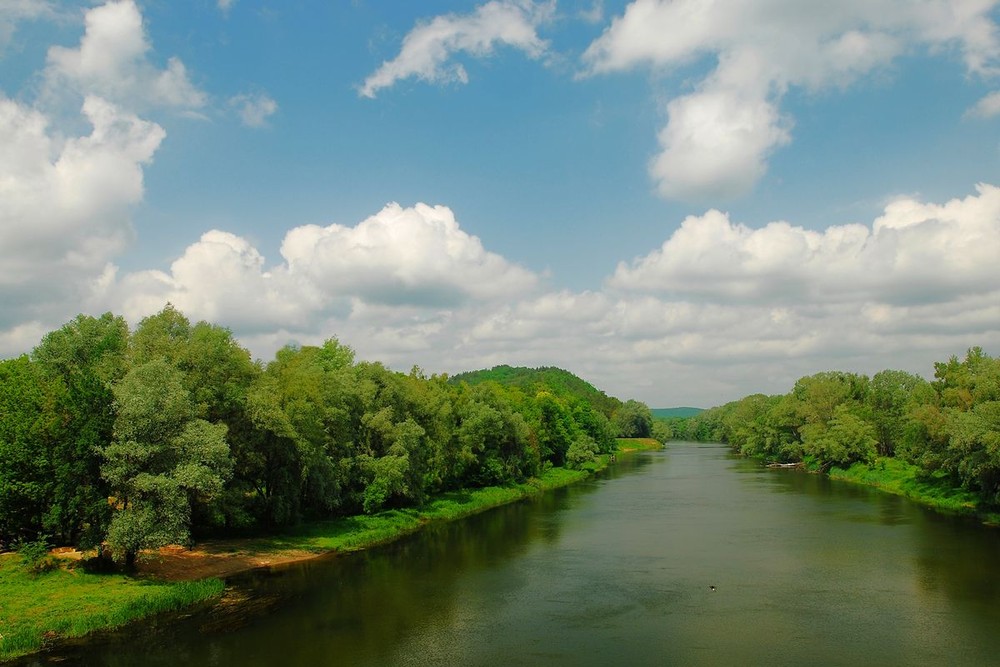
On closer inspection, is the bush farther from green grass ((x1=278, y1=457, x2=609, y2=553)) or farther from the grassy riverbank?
the grassy riverbank

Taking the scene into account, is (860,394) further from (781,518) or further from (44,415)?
(44,415)

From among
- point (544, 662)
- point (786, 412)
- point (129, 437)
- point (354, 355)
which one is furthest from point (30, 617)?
point (786, 412)

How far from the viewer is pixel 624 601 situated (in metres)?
29.2

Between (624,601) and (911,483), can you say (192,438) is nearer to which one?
(624,601)

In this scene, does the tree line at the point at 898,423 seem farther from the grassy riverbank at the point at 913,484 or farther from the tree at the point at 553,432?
the tree at the point at 553,432

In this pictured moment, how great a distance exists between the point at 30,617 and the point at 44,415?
9552 mm

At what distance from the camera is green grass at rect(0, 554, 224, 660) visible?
959 inches

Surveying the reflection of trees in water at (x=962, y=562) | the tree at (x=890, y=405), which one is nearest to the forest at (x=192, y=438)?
the reflection of trees in water at (x=962, y=562)

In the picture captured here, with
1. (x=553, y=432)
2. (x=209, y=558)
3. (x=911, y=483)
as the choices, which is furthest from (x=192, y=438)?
(x=553, y=432)

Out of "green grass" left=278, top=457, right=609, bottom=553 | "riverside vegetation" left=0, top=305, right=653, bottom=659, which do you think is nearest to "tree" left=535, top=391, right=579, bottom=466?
"green grass" left=278, top=457, right=609, bottom=553

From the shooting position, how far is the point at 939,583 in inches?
1219

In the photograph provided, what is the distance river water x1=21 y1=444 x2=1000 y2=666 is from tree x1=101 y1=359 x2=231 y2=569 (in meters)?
4.58

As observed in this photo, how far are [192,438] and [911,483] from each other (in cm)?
6650

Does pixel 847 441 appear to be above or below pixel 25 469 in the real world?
below
